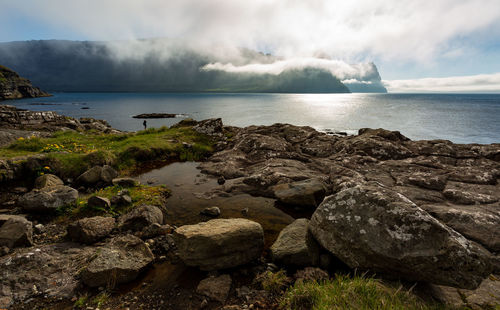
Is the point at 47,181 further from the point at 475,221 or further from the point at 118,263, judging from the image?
the point at 475,221

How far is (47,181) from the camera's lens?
1342 centimetres

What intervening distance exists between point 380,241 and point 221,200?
9271 millimetres

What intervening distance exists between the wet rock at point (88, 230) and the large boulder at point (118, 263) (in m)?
1.61

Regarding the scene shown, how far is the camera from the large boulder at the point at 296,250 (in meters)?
8.10

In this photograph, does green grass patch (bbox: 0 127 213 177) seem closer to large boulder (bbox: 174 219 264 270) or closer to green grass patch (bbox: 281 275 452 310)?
large boulder (bbox: 174 219 264 270)

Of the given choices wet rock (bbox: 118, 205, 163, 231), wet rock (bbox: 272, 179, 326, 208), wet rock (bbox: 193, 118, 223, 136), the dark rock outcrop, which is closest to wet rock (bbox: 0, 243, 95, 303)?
wet rock (bbox: 118, 205, 163, 231)

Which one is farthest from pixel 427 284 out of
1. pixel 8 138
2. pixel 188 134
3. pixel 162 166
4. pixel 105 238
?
pixel 8 138

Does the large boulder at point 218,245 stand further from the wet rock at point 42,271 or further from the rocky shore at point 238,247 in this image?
the wet rock at point 42,271

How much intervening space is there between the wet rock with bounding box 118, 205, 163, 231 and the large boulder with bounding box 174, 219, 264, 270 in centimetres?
289

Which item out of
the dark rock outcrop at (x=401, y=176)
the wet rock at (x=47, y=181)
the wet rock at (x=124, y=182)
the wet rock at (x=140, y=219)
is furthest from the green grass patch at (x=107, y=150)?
Answer: the wet rock at (x=140, y=219)

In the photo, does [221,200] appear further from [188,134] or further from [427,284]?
[188,134]

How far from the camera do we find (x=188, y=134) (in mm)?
30500

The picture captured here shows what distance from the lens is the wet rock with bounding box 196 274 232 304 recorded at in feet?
22.6

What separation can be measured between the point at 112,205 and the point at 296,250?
1011 cm
